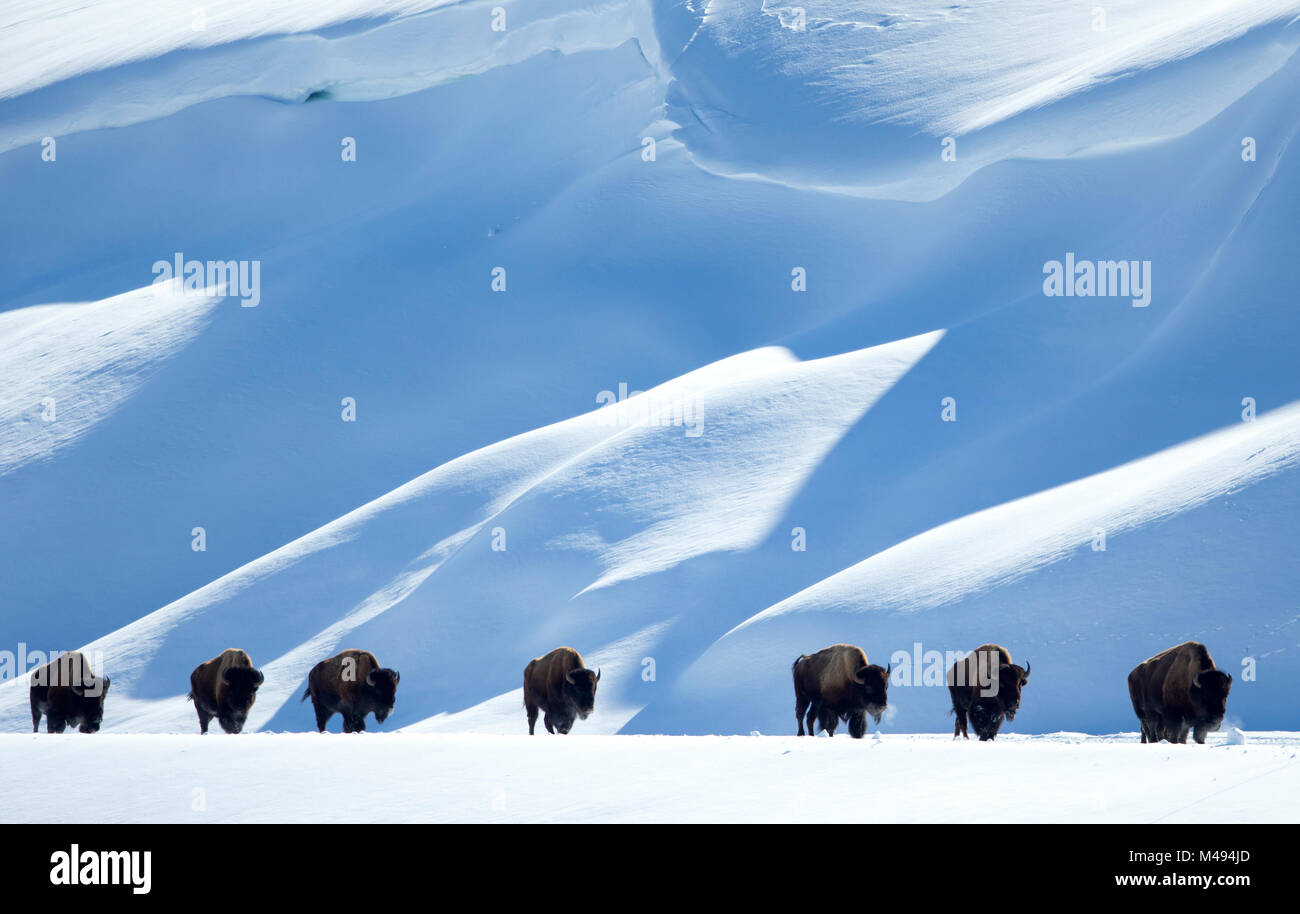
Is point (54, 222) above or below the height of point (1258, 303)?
above

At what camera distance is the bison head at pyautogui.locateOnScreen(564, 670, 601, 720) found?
15820 millimetres

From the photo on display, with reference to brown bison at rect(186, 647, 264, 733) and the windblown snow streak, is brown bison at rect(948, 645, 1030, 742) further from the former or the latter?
the windblown snow streak

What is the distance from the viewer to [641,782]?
1096cm

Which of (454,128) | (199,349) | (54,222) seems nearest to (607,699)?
(199,349)

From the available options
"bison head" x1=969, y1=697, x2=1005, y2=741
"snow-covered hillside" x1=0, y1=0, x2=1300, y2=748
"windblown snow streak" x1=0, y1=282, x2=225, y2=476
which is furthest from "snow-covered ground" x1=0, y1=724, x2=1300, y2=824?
"windblown snow streak" x1=0, y1=282, x2=225, y2=476

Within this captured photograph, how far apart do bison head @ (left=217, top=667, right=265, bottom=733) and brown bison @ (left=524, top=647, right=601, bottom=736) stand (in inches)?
124

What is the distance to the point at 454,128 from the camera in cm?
5197

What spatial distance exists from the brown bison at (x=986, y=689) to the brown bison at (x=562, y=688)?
3950 millimetres

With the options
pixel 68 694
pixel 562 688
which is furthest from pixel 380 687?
pixel 68 694

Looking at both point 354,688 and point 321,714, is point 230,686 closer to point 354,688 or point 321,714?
point 321,714

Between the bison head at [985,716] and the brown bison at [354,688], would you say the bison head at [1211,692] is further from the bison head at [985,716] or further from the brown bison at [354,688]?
the brown bison at [354,688]
